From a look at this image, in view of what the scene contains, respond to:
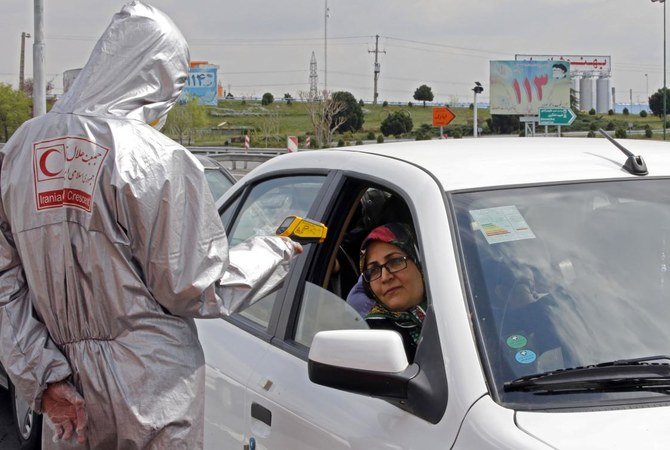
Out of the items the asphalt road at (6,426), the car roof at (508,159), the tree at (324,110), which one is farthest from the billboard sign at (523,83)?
the car roof at (508,159)

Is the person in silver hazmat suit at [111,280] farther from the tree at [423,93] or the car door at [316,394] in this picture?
the tree at [423,93]

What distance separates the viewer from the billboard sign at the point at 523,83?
1403 inches

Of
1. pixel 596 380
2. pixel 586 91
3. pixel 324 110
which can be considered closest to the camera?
pixel 596 380

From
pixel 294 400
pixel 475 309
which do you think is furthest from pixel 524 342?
pixel 294 400

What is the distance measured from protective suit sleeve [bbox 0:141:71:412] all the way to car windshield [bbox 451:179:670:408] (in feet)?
3.79

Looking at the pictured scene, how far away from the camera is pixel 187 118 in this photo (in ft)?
246

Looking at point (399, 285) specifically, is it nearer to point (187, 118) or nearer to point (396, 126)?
point (396, 126)

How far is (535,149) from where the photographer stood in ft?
9.81

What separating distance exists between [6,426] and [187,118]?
229 feet

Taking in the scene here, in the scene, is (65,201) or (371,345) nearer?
(371,345)

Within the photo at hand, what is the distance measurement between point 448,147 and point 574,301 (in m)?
0.89

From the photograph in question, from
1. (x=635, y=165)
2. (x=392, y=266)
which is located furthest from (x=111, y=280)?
(x=635, y=165)

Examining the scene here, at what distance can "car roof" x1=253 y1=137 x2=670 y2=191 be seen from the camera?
267 cm

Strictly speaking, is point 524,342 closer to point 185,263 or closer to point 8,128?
point 185,263
